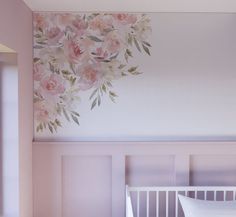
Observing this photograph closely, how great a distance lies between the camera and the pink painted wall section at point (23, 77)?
1.66m

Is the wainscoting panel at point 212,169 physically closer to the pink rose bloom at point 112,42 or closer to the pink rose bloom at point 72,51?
the pink rose bloom at point 112,42

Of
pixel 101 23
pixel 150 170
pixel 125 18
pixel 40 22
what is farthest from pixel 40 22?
pixel 150 170

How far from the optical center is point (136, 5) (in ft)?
6.48

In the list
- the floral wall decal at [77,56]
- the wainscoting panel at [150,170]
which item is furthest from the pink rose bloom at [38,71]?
the wainscoting panel at [150,170]

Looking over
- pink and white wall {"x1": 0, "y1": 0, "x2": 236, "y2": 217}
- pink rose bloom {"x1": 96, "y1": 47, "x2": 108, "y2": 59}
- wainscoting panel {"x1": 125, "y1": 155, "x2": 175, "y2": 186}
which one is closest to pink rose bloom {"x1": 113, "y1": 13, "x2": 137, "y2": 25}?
pink and white wall {"x1": 0, "y1": 0, "x2": 236, "y2": 217}

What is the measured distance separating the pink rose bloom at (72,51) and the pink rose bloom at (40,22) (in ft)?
0.63

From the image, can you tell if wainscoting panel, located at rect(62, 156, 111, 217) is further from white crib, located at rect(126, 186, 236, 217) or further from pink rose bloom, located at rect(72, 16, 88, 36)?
pink rose bloom, located at rect(72, 16, 88, 36)

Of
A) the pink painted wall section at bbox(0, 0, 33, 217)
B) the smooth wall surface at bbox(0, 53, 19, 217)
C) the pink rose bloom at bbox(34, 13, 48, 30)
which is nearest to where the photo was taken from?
the pink painted wall section at bbox(0, 0, 33, 217)

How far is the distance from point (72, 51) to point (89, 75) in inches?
8.3

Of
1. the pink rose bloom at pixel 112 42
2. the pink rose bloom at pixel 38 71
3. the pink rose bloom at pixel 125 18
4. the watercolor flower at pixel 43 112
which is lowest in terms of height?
the watercolor flower at pixel 43 112

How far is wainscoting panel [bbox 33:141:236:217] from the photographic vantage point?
2.14 meters

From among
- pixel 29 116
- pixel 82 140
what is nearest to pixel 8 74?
pixel 29 116

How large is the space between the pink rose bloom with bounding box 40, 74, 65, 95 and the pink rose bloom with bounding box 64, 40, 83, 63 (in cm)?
16

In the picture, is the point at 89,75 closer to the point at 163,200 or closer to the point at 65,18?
the point at 65,18
